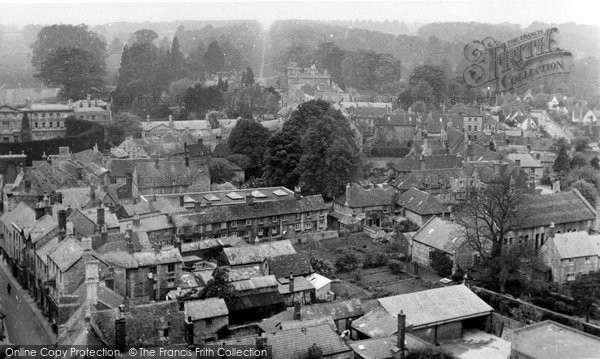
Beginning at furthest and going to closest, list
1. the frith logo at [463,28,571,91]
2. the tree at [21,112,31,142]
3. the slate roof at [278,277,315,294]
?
1. the tree at [21,112,31,142]
2. the frith logo at [463,28,571,91]
3. the slate roof at [278,277,315,294]

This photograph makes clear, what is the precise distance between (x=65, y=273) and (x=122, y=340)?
8667mm

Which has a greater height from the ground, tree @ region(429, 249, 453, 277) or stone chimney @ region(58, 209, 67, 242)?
stone chimney @ region(58, 209, 67, 242)

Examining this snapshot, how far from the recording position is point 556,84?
113 m

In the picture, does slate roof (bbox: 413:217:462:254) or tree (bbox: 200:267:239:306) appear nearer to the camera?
tree (bbox: 200:267:239:306)

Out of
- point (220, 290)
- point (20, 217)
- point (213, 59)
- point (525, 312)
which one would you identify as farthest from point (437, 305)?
point (213, 59)

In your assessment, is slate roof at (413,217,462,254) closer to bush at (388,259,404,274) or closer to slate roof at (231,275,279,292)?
bush at (388,259,404,274)

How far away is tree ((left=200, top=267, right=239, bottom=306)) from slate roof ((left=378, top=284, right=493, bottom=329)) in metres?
6.68

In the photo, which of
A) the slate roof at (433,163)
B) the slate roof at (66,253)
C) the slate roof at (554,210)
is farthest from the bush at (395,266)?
the slate roof at (433,163)

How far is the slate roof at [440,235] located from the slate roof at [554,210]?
4701mm

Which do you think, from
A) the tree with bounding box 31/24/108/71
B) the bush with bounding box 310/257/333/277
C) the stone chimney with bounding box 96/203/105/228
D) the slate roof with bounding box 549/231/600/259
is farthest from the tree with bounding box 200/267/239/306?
the tree with bounding box 31/24/108/71

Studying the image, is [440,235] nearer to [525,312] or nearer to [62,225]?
[525,312]

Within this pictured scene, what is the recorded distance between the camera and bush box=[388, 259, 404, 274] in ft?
136

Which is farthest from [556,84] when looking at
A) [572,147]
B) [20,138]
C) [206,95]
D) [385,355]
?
[385,355]

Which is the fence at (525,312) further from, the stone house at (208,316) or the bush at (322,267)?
the stone house at (208,316)
